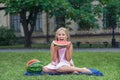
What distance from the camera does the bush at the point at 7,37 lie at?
36.0m

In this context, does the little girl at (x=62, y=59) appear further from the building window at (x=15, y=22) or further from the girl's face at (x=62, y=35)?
the building window at (x=15, y=22)

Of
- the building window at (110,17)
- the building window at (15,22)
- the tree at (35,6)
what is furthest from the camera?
the building window at (15,22)

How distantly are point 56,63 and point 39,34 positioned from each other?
28540mm

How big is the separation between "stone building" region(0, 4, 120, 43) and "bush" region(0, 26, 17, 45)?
224cm

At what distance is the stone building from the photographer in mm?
36688

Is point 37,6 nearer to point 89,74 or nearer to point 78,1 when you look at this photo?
point 78,1

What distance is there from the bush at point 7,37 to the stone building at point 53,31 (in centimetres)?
224

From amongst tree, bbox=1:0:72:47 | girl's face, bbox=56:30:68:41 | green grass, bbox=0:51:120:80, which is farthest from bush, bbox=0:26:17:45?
girl's face, bbox=56:30:68:41

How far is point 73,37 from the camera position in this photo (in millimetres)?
38156

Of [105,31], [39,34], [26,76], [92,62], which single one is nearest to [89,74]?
[26,76]

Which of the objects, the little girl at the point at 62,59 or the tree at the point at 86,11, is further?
the tree at the point at 86,11

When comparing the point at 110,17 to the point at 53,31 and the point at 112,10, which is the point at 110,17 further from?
the point at 53,31

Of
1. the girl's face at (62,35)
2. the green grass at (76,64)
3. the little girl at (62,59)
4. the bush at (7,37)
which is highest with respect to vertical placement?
the girl's face at (62,35)

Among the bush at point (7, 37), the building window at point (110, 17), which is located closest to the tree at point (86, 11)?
the building window at point (110, 17)
